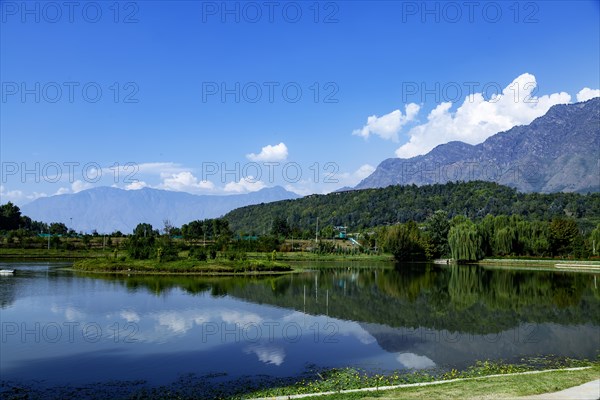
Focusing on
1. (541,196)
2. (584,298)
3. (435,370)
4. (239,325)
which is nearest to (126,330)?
(239,325)

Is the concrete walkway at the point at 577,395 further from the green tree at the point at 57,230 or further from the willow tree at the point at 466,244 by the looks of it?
the green tree at the point at 57,230

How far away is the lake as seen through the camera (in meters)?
16.1

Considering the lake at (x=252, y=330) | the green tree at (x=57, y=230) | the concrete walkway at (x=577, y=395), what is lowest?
the lake at (x=252, y=330)

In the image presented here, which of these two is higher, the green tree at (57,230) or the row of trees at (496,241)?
the green tree at (57,230)

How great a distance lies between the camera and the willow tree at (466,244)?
8238 cm

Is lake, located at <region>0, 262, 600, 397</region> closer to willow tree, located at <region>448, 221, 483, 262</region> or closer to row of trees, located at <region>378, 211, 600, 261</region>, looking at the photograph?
willow tree, located at <region>448, 221, 483, 262</region>

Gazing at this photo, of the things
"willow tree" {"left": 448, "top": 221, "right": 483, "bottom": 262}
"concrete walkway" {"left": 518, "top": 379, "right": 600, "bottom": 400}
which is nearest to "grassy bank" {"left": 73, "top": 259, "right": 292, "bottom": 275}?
"willow tree" {"left": 448, "top": 221, "right": 483, "bottom": 262}

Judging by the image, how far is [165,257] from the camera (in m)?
54.7

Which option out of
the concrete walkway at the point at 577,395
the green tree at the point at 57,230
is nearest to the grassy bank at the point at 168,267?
the concrete walkway at the point at 577,395

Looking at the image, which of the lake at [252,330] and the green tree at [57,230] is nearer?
the lake at [252,330]

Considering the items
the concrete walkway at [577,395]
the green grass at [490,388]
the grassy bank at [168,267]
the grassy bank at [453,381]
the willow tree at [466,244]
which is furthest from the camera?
the willow tree at [466,244]

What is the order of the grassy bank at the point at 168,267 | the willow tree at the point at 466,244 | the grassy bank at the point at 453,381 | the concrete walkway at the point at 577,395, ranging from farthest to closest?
the willow tree at the point at 466,244 < the grassy bank at the point at 168,267 < the grassy bank at the point at 453,381 < the concrete walkway at the point at 577,395

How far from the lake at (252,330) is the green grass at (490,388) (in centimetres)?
404

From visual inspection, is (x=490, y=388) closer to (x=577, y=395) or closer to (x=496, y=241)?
(x=577, y=395)
